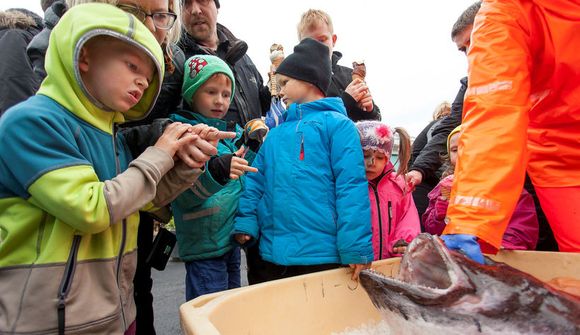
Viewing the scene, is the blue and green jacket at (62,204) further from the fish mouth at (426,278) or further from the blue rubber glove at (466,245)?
the blue rubber glove at (466,245)

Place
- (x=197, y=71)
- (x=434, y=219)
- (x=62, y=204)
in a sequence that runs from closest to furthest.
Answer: (x=62, y=204) → (x=197, y=71) → (x=434, y=219)

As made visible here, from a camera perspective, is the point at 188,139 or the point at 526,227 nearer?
the point at 188,139

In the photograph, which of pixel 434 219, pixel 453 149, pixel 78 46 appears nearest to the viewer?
pixel 78 46

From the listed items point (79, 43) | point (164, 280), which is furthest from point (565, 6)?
point (164, 280)

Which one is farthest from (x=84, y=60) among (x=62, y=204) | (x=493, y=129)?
(x=493, y=129)

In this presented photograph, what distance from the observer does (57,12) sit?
1.63 metres

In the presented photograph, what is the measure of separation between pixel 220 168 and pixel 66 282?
2.80 feet

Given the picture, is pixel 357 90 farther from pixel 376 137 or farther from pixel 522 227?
pixel 522 227

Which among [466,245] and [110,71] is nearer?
[466,245]

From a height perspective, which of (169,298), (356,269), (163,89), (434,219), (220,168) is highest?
(163,89)

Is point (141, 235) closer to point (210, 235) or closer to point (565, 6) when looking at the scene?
point (210, 235)

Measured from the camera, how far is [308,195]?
1971 millimetres

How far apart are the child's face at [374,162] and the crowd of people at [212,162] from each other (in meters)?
0.01

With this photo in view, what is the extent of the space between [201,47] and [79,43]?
1.34 meters
